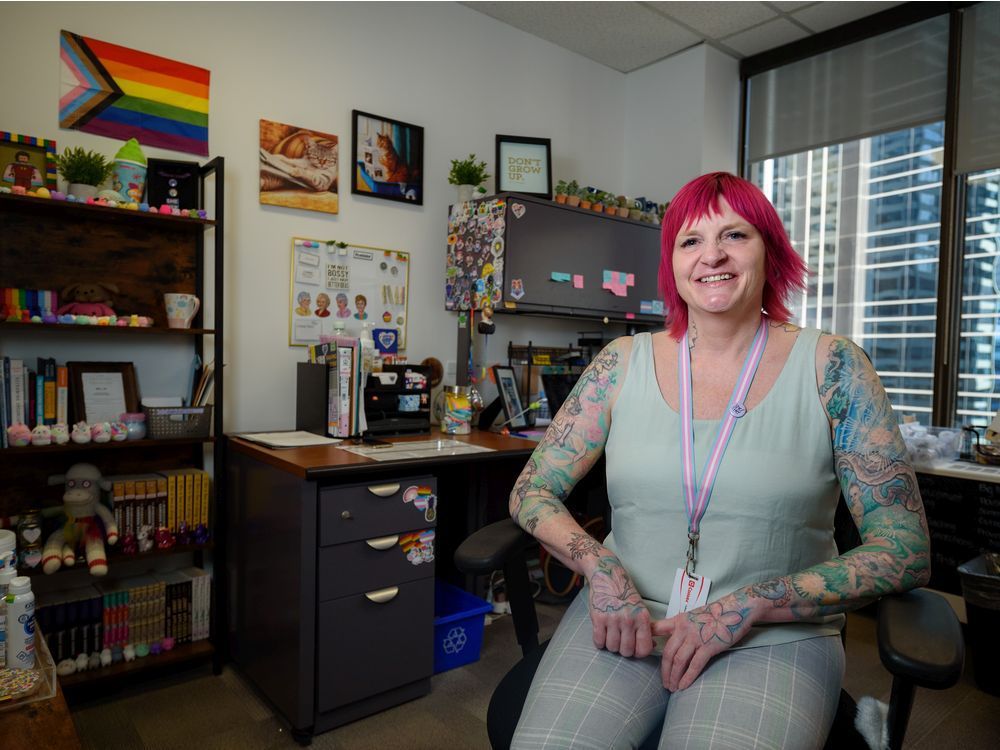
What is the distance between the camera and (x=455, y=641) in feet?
7.75

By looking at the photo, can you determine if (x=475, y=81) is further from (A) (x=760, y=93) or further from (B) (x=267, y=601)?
(B) (x=267, y=601)

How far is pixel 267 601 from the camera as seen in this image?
2.08 meters

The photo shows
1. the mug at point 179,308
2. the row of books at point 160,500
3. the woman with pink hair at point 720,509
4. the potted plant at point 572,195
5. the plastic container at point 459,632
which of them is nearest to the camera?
the woman with pink hair at point 720,509

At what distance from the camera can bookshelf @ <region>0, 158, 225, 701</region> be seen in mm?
2068

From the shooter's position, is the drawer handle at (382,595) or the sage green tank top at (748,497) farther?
the drawer handle at (382,595)

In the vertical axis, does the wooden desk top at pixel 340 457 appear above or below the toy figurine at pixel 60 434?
below

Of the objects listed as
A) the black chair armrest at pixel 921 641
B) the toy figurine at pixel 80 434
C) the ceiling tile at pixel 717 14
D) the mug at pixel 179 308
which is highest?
the ceiling tile at pixel 717 14

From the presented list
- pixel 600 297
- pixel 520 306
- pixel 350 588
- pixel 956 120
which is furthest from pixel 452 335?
pixel 956 120

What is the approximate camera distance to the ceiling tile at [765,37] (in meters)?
3.25

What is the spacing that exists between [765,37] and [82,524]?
A: 11.7 ft

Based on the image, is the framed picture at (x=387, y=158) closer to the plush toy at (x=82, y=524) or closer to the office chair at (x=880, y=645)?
the plush toy at (x=82, y=524)

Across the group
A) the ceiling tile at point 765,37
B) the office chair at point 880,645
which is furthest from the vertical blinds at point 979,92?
the office chair at point 880,645

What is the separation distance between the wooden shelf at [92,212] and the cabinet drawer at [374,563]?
3.73 feet

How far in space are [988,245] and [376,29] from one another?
8.85 ft
